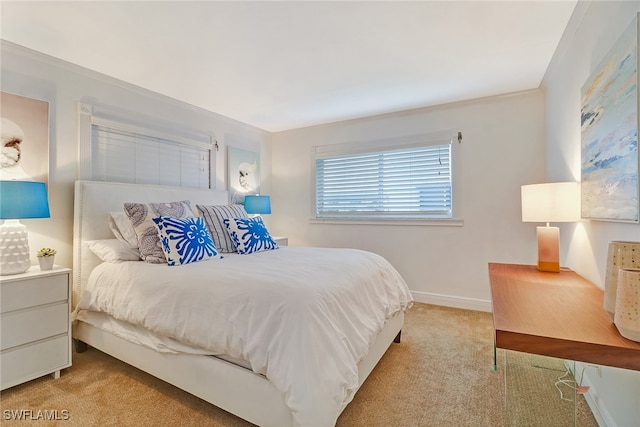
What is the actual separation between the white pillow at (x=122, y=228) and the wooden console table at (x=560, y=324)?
246 cm

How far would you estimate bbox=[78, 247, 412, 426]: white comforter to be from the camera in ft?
4.23

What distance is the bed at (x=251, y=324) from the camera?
1.31 meters

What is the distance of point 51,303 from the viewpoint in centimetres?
199

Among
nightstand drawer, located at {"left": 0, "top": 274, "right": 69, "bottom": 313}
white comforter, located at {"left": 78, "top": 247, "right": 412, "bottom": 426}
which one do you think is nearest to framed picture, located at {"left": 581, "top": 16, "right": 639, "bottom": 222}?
white comforter, located at {"left": 78, "top": 247, "right": 412, "bottom": 426}

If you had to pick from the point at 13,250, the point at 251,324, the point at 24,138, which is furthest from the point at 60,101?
the point at 251,324

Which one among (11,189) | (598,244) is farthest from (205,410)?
(598,244)

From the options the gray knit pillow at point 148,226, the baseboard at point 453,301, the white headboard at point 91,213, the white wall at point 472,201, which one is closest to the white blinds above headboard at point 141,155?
the white headboard at point 91,213

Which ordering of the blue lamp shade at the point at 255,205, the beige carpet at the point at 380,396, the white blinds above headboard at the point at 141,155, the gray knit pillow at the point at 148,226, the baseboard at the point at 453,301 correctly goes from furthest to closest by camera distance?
the blue lamp shade at the point at 255,205 → the baseboard at the point at 453,301 → the white blinds above headboard at the point at 141,155 → the gray knit pillow at the point at 148,226 → the beige carpet at the point at 380,396

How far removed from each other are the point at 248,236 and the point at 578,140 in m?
2.54

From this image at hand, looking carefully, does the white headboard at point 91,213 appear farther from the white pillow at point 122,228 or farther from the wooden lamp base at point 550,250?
the wooden lamp base at point 550,250

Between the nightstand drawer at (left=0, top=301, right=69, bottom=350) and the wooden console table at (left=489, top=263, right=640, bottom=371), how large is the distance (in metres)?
2.56

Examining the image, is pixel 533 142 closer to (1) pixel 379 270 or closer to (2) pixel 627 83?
(2) pixel 627 83

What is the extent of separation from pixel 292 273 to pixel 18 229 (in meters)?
1.87

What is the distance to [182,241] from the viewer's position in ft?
7.07
